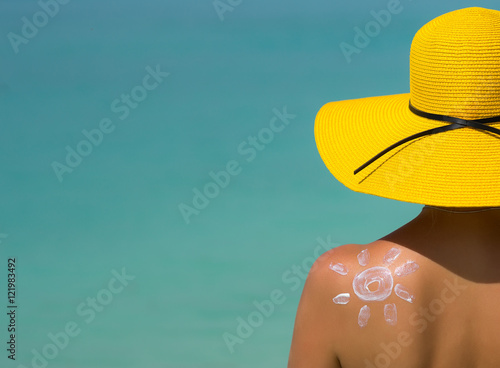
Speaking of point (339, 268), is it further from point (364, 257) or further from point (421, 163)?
point (421, 163)

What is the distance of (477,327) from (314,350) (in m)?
0.50

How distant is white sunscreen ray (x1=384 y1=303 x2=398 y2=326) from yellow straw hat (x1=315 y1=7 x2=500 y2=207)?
33cm

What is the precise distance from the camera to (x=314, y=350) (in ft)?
8.87

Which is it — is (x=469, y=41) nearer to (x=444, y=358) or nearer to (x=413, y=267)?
(x=413, y=267)

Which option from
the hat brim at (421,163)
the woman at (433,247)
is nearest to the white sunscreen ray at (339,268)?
the woman at (433,247)

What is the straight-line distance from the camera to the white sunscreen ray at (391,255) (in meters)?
2.58

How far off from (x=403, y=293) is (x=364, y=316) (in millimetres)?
139

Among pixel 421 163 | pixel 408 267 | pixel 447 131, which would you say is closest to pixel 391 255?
pixel 408 267

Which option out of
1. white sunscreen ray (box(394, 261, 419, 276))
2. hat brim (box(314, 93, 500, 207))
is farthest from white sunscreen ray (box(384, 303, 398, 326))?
hat brim (box(314, 93, 500, 207))

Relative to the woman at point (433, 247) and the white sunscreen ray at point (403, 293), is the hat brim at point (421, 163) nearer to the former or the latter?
the woman at point (433, 247)

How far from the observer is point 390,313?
2576 mm

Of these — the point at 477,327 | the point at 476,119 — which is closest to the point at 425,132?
the point at 476,119

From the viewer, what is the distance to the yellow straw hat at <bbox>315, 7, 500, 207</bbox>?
256 centimetres

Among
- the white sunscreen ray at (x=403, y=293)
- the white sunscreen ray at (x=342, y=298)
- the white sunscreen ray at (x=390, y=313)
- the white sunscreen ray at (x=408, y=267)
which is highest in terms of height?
the white sunscreen ray at (x=408, y=267)
